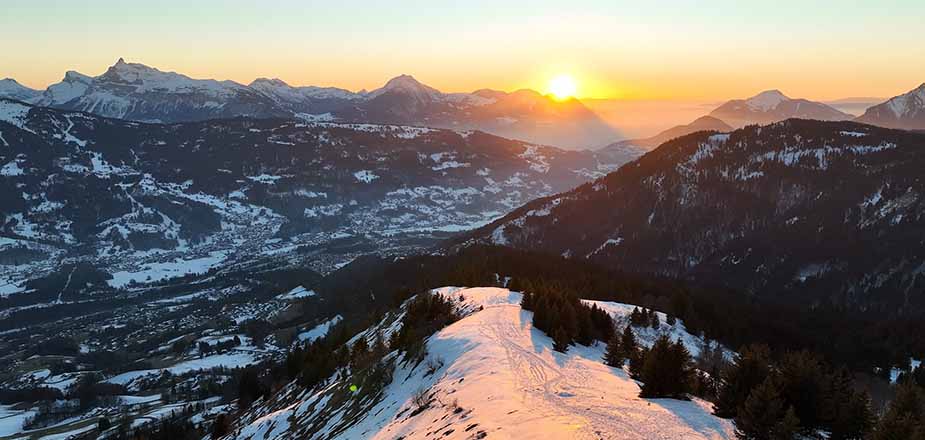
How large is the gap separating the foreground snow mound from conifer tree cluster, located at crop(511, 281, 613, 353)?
1217 mm

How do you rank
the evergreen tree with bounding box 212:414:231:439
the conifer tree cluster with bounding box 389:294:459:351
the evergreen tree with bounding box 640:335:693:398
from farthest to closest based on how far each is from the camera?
the evergreen tree with bounding box 212:414:231:439, the conifer tree cluster with bounding box 389:294:459:351, the evergreen tree with bounding box 640:335:693:398

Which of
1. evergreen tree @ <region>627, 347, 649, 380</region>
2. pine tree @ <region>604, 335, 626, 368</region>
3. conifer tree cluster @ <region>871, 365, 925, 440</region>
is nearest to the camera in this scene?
conifer tree cluster @ <region>871, 365, 925, 440</region>

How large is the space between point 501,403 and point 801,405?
15.2 metres

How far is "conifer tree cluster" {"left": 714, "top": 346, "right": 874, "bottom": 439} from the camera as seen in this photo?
992 inches

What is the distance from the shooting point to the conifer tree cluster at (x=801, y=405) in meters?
25.2

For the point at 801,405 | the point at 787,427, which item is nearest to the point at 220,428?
the point at 801,405

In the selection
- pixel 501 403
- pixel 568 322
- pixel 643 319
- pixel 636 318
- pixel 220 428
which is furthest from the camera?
pixel 220 428

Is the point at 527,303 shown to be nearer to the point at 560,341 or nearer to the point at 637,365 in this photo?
the point at 560,341

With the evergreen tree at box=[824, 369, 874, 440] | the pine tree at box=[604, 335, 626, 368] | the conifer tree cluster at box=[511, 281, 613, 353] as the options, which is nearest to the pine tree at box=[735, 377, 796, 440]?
the evergreen tree at box=[824, 369, 874, 440]

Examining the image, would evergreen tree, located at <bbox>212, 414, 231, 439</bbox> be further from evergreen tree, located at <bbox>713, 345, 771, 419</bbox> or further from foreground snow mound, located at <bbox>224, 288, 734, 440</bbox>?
evergreen tree, located at <bbox>713, 345, 771, 419</bbox>

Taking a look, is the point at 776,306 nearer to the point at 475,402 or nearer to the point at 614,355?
the point at 614,355

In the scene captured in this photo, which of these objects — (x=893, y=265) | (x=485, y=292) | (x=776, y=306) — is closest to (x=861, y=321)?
(x=776, y=306)

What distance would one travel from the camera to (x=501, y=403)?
31.0 meters

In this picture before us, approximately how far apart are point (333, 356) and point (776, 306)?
382 ft
